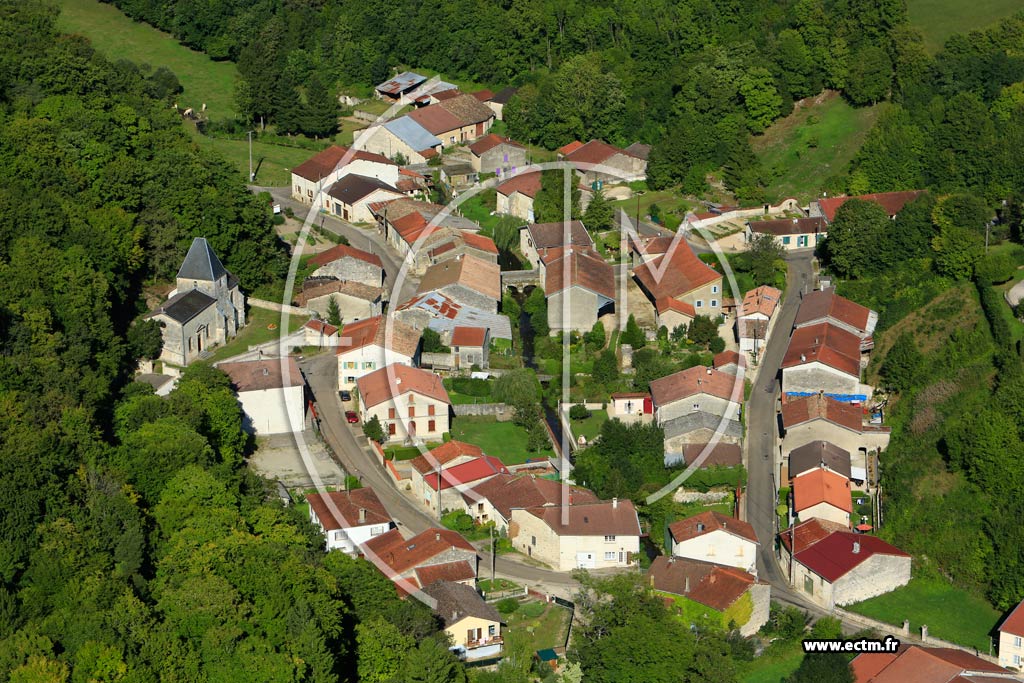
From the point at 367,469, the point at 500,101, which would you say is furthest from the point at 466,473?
the point at 500,101

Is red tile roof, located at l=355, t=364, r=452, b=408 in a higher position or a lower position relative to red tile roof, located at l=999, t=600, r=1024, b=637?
higher

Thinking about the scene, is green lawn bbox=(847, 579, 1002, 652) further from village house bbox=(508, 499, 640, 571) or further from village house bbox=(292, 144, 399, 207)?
village house bbox=(292, 144, 399, 207)

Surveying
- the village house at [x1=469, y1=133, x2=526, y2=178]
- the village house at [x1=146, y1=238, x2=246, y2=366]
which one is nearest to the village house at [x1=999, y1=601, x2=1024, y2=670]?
the village house at [x1=146, y1=238, x2=246, y2=366]

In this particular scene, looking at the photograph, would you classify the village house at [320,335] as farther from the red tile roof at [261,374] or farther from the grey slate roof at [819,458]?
the grey slate roof at [819,458]

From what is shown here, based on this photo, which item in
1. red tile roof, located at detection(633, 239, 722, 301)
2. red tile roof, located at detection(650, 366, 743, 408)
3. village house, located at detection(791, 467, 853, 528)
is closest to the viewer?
village house, located at detection(791, 467, 853, 528)

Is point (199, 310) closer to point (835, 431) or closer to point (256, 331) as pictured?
point (256, 331)

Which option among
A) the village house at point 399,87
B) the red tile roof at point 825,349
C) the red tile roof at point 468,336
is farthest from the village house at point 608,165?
the red tile roof at point 825,349
